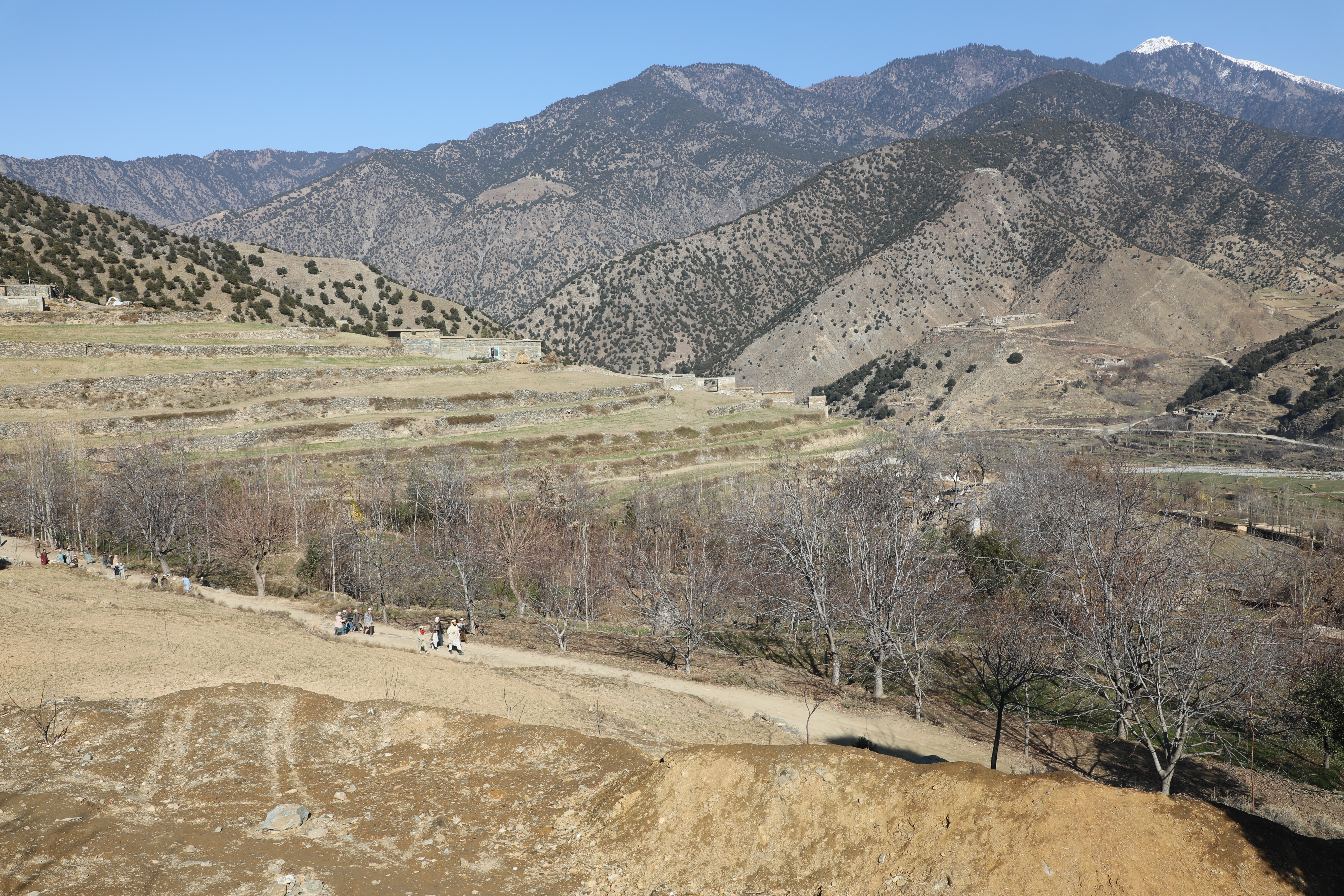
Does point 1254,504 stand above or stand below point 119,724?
below

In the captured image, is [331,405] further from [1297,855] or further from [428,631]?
[1297,855]

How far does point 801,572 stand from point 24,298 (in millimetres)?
54708

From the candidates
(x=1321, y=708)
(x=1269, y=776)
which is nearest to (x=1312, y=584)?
(x=1321, y=708)

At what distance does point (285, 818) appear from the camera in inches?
454

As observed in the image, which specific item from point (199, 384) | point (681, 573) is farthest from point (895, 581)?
point (199, 384)

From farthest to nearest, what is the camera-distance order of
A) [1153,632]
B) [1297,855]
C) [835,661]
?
[835,661]
[1153,632]
[1297,855]

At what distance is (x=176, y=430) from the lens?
1679 inches

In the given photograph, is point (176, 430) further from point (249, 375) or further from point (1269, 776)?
point (1269, 776)

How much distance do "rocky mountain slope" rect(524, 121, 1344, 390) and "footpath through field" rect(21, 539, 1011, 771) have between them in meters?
112

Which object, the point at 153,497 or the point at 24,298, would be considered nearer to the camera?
the point at 153,497

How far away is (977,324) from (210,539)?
129 meters

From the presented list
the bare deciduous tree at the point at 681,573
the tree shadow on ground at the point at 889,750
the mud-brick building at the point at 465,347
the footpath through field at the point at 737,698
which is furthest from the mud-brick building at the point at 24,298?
the tree shadow on ground at the point at 889,750

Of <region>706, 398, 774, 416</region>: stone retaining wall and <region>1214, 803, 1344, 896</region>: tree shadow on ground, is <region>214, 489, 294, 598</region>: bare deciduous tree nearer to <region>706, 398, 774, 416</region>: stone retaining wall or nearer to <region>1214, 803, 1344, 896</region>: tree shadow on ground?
<region>1214, 803, 1344, 896</region>: tree shadow on ground

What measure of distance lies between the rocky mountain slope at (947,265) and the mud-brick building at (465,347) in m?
66.6
